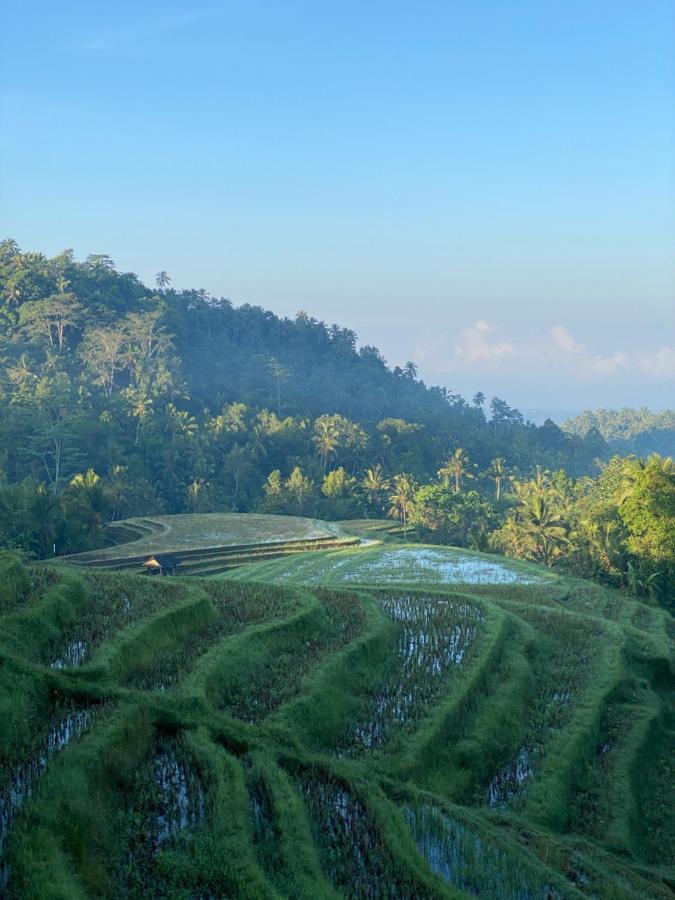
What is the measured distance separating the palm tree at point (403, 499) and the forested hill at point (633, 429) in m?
76.3

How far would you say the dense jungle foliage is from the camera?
109 ft

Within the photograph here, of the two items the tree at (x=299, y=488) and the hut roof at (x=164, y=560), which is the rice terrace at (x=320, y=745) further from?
the tree at (x=299, y=488)

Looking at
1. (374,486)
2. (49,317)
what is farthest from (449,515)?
(49,317)

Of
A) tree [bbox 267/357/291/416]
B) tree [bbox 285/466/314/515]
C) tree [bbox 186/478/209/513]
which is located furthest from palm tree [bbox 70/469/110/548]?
tree [bbox 267/357/291/416]

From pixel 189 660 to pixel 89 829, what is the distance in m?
4.64

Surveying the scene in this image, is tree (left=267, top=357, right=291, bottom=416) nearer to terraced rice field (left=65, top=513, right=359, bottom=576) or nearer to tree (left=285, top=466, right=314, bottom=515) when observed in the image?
tree (left=285, top=466, right=314, bottom=515)

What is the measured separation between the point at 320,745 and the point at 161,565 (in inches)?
762

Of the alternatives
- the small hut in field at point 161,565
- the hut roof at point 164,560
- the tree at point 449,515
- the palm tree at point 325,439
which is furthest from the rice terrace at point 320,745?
the palm tree at point 325,439

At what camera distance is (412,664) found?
541 inches

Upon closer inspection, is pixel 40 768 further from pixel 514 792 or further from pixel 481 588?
pixel 481 588

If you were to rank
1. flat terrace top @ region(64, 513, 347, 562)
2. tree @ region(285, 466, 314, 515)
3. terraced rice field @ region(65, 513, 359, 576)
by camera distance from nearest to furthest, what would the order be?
terraced rice field @ region(65, 513, 359, 576)
flat terrace top @ region(64, 513, 347, 562)
tree @ region(285, 466, 314, 515)

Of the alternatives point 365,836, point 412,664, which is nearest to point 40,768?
point 365,836

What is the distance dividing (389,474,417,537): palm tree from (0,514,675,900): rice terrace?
108ft

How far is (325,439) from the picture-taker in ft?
200
